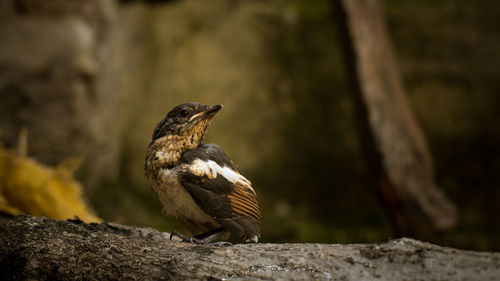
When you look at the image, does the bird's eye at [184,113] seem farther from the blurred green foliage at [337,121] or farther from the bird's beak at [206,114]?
the blurred green foliage at [337,121]

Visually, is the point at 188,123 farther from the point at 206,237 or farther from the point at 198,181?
the point at 206,237

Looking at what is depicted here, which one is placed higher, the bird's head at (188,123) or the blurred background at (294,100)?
the blurred background at (294,100)

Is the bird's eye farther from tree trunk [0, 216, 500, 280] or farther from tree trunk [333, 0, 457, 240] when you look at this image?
tree trunk [333, 0, 457, 240]

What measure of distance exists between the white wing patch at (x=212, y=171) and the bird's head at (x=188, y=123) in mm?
93

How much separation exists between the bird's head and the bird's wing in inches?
1.9

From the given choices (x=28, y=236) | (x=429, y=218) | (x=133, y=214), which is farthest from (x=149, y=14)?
(x=28, y=236)

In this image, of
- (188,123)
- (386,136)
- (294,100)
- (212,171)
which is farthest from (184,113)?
(294,100)

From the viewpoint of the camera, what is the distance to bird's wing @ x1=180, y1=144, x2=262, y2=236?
4.84 ft

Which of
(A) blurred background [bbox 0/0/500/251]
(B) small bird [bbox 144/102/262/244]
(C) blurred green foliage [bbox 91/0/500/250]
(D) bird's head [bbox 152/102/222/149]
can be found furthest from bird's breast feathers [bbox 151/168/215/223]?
(C) blurred green foliage [bbox 91/0/500/250]

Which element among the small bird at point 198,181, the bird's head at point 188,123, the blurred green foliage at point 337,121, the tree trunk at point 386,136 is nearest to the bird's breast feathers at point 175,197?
the small bird at point 198,181

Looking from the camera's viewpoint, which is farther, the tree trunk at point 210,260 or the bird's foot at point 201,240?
the bird's foot at point 201,240

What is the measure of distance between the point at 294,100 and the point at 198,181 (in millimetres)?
2916

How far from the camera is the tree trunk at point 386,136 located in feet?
10.2

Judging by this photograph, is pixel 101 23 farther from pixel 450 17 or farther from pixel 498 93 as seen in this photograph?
pixel 498 93
